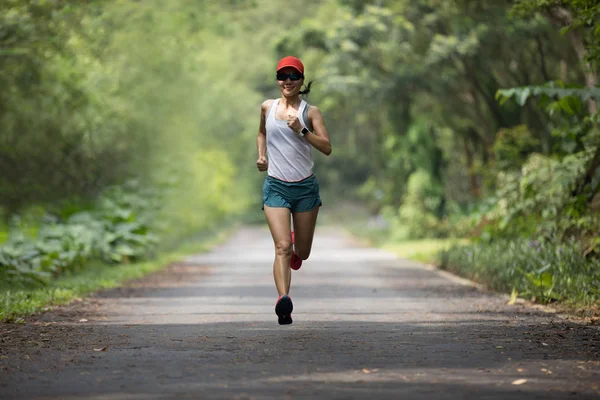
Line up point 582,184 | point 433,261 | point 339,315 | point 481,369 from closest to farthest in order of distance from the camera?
point 481,369 → point 339,315 → point 582,184 → point 433,261

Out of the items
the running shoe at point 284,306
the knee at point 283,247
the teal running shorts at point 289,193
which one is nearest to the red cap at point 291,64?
the teal running shorts at point 289,193

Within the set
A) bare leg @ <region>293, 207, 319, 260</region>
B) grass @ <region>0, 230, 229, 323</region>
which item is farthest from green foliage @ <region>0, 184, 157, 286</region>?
bare leg @ <region>293, 207, 319, 260</region>

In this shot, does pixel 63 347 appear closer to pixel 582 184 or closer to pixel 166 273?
pixel 582 184

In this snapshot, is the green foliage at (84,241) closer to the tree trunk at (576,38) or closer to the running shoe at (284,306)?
the running shoe at (284,306)

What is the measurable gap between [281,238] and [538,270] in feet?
15.9

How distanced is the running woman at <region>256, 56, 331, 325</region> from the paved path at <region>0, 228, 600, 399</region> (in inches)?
25.4

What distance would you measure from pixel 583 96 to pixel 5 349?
8.91m

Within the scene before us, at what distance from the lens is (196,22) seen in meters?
31.8

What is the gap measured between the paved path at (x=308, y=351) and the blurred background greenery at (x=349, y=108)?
1982 millimetres

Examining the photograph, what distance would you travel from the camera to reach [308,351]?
9.57 m

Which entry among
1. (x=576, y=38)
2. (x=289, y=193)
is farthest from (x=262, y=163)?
(x=576, y=38)

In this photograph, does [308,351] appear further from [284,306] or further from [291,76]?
[291,76]

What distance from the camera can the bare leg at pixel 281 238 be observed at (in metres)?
11.3

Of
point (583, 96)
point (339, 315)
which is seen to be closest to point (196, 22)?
point (583, 96)
